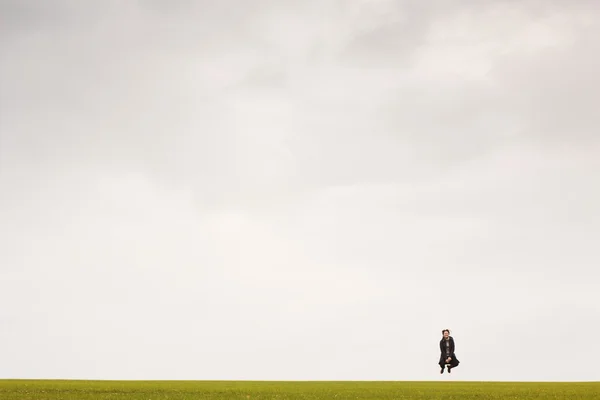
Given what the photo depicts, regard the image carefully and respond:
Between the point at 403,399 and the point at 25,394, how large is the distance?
17844 millimetres

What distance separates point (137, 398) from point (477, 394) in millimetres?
17733

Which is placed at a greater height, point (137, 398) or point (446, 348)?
point (446, 348)

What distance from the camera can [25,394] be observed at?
34.9m

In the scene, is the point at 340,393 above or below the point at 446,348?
below

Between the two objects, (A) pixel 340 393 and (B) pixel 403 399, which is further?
(A) pixel 340 393

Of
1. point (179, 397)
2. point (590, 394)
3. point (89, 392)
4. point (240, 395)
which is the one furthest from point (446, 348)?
point (89, 392)

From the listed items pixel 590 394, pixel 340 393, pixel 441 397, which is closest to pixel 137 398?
pixel 340 393

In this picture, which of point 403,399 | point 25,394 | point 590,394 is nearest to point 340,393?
point 403,399

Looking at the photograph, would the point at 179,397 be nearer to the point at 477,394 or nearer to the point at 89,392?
the point at 89,392

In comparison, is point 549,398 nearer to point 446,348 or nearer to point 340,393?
point 446,348

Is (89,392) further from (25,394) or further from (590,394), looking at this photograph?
(590,394)

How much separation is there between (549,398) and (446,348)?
5503 mm

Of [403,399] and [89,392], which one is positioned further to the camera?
[89,392]

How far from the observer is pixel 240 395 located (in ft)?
119
